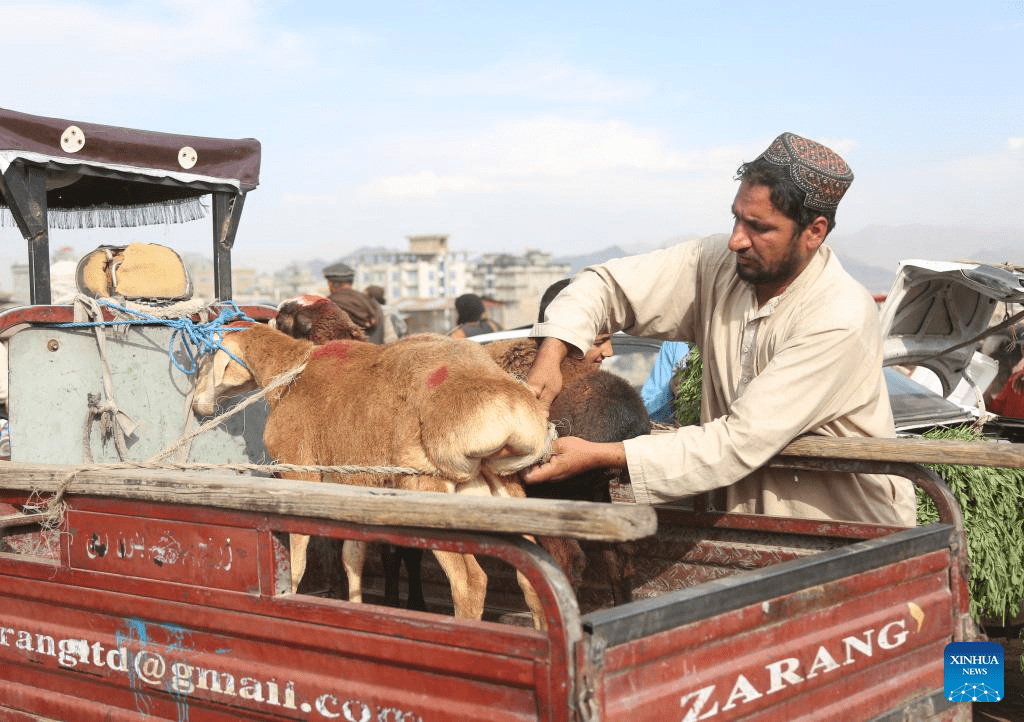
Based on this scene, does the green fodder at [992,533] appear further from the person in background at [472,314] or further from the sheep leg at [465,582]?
the person in background at [472,314]

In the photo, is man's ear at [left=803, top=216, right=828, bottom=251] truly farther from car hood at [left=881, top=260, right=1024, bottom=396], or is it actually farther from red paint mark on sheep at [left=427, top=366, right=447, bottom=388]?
car hood at [left=881, top=260, right=1024, bottom=396]

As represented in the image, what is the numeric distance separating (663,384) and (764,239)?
3.58 metres

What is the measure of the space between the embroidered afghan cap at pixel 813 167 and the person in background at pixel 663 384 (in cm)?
315

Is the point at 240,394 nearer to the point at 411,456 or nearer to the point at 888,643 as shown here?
the point at 411,456

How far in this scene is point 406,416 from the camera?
3.31 meters

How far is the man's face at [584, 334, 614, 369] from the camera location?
4.01 m

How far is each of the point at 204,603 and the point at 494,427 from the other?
93cm

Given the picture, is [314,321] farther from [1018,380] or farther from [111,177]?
[1018,380]

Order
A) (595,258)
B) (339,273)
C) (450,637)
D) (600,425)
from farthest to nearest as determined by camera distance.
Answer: (595,258) → (339,273) → (600,425) → (450,637)

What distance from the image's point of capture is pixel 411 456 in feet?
10.7

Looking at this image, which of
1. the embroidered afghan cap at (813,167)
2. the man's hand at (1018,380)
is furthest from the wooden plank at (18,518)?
the man's hand at (1018,380)

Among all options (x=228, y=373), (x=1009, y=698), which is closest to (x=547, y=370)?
(x=228, y=373)

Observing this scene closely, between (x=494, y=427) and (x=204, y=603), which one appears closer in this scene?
(x=204, y=603)

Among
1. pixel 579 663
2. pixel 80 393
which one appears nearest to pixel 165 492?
pixel 579 663
